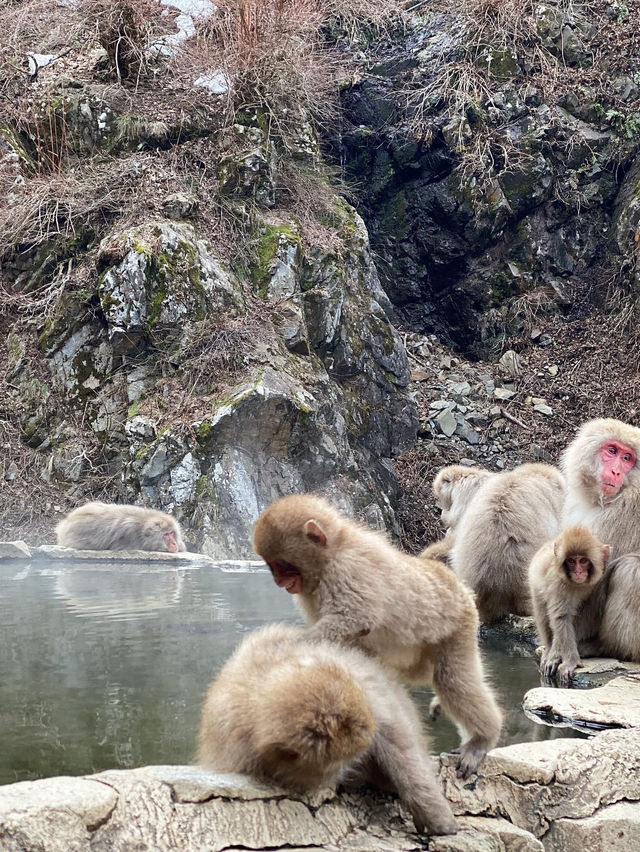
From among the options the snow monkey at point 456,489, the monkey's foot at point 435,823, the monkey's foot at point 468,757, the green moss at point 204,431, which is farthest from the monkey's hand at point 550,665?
the green moss at point 204,431

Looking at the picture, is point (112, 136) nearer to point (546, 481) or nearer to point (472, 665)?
point (546, 481)

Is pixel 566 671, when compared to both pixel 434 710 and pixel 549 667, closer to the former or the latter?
pixel 549 667

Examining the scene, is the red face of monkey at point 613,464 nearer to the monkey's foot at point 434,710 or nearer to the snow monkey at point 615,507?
the snow monkey at point 615,507

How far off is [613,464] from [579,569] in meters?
0.52

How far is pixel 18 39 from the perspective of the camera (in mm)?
10047

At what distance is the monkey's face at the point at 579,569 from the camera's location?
336 cm

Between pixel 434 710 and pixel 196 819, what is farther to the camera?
pixel 434 710

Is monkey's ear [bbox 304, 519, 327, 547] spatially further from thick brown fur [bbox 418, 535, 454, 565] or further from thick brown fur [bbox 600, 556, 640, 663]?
thick brown fur [bbox 418, 535, 454, 565]

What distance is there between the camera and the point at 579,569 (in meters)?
3.38

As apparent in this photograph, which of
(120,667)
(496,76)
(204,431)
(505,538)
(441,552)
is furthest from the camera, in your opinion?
(496,76)

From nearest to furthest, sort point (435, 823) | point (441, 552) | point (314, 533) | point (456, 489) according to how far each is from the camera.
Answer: point (435, 823) → point (314, 533) → point (441, 552) → point (456, 489)

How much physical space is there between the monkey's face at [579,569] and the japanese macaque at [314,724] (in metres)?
1.63

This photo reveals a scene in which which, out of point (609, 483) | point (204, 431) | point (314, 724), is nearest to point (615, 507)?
point (609, 483)

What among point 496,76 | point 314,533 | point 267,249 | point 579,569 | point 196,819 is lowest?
point 579,569
